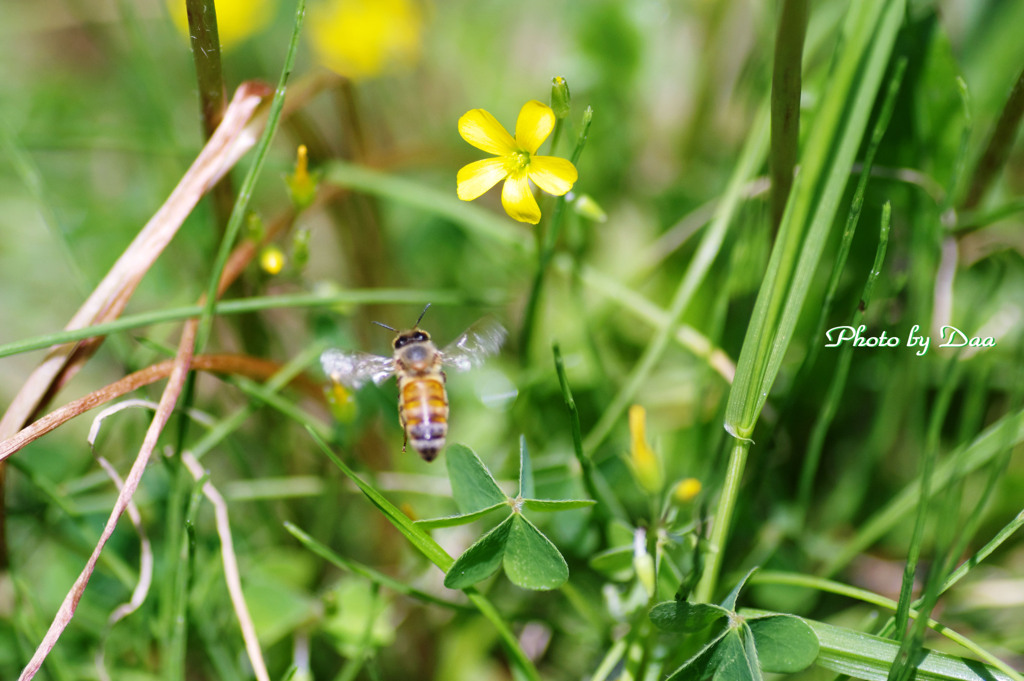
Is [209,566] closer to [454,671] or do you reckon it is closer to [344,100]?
[454,671]

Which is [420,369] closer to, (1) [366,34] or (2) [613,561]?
(2) [613,561]

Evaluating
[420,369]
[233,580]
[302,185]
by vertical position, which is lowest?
[233,580]

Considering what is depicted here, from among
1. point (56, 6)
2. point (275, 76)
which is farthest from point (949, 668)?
point (56, 6)

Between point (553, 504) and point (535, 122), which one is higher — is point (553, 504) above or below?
below

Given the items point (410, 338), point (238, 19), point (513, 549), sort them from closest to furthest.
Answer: point (513, 549) < point (410, 338) < point (238, 19)

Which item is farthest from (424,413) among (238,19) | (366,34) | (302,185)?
(238,19)

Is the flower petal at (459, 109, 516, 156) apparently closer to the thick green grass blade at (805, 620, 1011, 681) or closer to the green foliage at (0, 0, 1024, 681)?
the green foliage at (0, 0, 1024, 681)

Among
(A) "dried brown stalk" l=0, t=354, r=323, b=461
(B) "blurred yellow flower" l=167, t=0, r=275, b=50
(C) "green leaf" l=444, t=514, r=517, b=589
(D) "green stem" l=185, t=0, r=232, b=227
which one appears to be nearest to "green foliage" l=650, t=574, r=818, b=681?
(C) "green leaf" l=444, t=514, r=517, b=589
